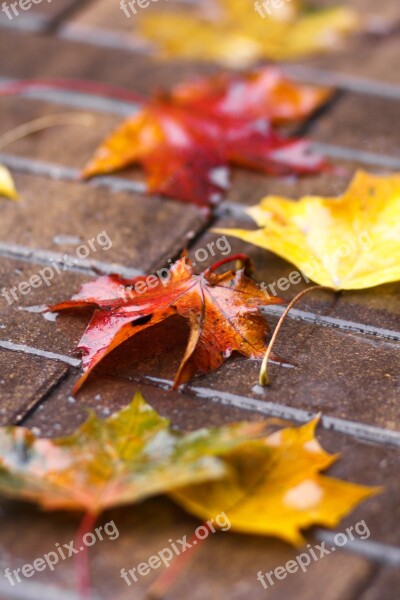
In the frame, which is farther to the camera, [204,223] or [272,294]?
[204,223]

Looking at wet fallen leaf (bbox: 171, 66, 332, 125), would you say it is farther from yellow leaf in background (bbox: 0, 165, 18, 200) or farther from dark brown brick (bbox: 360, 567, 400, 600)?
dark brown brick (bbox: 360, 567, 400, 600)

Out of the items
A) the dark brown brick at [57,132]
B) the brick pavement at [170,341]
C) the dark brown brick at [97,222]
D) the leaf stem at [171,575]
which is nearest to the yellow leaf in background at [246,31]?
the brick pavement at [170,341]

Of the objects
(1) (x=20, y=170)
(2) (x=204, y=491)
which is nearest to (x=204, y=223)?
(1) (x=20, y=170)

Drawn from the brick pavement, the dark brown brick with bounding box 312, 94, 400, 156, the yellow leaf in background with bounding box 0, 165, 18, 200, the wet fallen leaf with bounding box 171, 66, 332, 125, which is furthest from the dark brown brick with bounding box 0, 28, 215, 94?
the yellow leaf in background with bounding box 0, 165, 18, 200

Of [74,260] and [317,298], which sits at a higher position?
[74,260]

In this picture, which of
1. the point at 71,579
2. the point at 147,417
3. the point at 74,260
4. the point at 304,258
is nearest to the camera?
the point at 71,579

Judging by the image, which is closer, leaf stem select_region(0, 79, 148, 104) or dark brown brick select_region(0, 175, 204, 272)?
dark brown brick select_region(0, 175, 204, 272)

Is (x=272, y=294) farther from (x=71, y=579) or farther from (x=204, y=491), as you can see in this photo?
(x=71, y=579)
